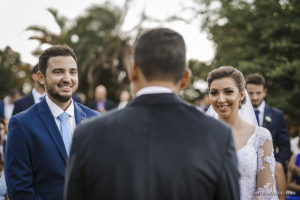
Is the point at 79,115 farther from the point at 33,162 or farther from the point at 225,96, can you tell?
the point at 225,96

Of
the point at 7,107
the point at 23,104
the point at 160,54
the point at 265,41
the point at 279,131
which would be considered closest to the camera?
the point at 160,54

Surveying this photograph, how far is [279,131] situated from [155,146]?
17.4 feet

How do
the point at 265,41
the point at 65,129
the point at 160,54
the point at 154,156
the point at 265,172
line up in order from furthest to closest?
the point at 265,41 → the point at 265,172 → the point at 65,129 → the point at 160,54 → the point at 154,156

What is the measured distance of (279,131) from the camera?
6477 millimetres

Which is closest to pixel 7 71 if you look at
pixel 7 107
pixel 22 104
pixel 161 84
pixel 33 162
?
pixel 7 107

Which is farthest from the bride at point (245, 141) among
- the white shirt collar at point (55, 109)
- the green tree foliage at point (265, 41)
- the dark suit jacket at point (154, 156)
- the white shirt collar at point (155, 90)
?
the green tree foliage at point (265, 41)

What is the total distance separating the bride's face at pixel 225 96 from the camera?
3641mm

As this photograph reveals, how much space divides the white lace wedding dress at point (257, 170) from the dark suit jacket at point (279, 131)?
2.84 meters

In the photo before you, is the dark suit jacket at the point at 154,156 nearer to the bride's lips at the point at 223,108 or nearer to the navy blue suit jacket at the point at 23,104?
the bride's lips at the point at 223,108

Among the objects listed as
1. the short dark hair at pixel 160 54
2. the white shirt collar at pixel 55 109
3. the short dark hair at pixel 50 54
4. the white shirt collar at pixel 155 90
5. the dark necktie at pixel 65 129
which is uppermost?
the short dark hair at pixel 50 54

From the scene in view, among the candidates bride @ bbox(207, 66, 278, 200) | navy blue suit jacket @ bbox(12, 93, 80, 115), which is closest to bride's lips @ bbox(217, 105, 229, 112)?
bride @ bbox(207, 66, 278, 200)

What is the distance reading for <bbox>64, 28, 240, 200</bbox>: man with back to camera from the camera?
1.64 metres

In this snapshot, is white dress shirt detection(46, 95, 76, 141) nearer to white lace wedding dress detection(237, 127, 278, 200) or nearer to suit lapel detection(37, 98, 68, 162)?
suit lapel detection(37, 98, 68, 162)

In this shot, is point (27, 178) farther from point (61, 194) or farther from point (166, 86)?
point (166, 86)
